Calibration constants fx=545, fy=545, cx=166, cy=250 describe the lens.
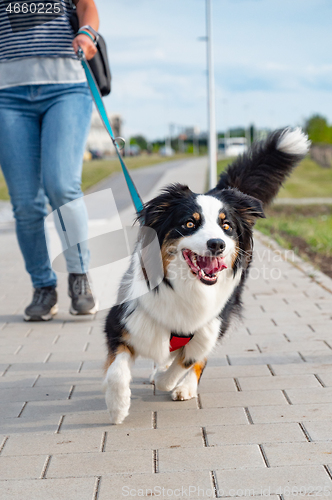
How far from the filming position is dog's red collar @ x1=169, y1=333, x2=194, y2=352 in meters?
2.87

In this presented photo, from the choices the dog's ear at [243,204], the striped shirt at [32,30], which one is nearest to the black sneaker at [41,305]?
the striped shirt at [32,30]

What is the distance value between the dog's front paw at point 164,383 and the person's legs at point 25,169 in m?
1.66

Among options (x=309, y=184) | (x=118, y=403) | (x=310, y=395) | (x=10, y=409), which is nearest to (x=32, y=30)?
(x=10, y=409)

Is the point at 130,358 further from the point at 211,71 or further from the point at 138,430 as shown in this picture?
the point at 211,71

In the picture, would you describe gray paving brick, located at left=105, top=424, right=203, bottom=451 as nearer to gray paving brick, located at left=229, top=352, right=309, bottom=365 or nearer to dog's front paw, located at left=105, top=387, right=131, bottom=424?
dog's front paw, located at left=105, top=387, right=131, bottom=424

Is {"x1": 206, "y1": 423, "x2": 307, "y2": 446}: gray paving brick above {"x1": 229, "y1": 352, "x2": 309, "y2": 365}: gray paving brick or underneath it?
above

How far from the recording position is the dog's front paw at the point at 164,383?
3004mm

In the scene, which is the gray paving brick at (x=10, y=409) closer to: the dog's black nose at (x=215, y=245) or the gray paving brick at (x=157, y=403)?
the gray paving brick at (x=157, y=403)

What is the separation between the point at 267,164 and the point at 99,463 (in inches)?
90.7

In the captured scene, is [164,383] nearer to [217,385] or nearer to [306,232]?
[217,385]

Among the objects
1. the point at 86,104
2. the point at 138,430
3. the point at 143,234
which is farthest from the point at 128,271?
the point at 86,104

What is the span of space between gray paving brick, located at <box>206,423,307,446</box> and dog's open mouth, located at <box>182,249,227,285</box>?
71 cm

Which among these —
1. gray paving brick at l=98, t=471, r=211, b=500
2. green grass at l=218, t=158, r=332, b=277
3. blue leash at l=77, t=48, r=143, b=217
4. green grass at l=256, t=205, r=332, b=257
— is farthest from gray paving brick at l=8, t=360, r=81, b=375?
green grass at l=256, t=205, r=332, b=257

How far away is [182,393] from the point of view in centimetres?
300
